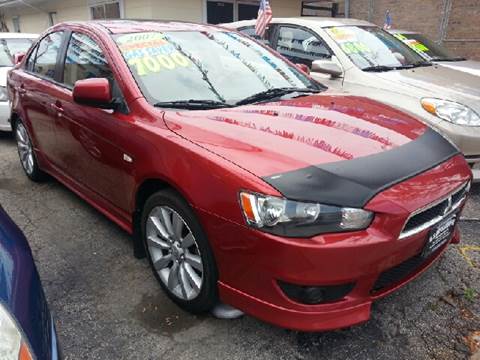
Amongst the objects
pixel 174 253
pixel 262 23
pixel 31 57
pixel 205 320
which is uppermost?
pixel 262 23

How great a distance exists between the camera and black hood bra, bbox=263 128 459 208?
6.11 ft

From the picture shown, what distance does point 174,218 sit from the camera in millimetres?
2373

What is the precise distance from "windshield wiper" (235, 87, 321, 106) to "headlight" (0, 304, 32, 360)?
1788mm

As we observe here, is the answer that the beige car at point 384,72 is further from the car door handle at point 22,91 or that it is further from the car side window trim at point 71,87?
the car door handle at point 22,91

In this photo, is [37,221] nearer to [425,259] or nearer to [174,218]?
→ [174,218]

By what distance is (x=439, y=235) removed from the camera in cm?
224

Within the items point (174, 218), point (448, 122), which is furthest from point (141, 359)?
point (448, 122)

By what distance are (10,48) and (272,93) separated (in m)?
5.76

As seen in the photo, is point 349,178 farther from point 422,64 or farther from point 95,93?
point 422,64

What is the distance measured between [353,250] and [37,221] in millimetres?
2880

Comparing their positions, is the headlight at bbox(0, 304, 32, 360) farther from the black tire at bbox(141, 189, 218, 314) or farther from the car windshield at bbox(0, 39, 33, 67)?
the car windshield at bbox(0, 39, 33, 67)

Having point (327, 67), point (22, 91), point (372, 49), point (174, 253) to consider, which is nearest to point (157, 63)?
point (174, 253)

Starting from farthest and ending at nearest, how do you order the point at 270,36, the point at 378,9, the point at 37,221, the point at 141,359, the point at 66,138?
the point at 378,9, the point at 270,36, the point at 37,221, the point at 66,138, the point at 141,359

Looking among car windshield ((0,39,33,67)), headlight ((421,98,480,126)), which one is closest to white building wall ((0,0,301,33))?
car windshield ((0,39,33,67))
